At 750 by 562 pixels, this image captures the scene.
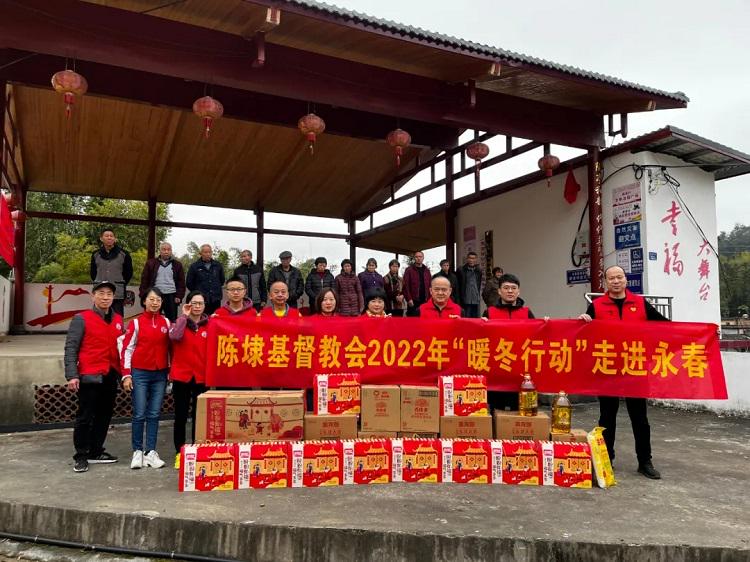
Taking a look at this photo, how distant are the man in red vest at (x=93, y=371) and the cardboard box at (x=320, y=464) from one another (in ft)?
5.73

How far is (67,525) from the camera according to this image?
330 cm

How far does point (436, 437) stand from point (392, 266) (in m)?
4.88

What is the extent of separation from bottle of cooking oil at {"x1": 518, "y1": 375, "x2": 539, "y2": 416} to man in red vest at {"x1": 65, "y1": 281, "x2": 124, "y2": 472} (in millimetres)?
3246

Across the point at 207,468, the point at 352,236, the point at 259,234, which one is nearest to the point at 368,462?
the point at 207,468

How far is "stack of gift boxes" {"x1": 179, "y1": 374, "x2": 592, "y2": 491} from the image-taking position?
378cm

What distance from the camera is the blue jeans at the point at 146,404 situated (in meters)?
4.35

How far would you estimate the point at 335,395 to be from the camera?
13.4ft

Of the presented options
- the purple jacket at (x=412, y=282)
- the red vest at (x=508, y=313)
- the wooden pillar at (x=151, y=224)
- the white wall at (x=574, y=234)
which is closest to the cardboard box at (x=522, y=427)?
the red vest at (x=508, y=313)

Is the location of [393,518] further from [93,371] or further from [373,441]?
[93,371]

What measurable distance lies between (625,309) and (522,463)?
5.25ft

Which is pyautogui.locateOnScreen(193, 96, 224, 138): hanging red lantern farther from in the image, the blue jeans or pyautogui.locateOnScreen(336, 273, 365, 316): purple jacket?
the blue jeans

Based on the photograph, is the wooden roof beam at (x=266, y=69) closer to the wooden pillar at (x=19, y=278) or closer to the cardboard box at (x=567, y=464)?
the cardboard box at (x=567, y=464)

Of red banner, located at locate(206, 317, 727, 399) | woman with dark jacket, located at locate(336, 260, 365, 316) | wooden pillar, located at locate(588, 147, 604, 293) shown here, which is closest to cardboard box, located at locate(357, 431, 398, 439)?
red banner, located at locate(206, 317, 727, 399)

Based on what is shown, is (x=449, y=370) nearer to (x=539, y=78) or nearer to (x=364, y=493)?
(x=364, y=493)
